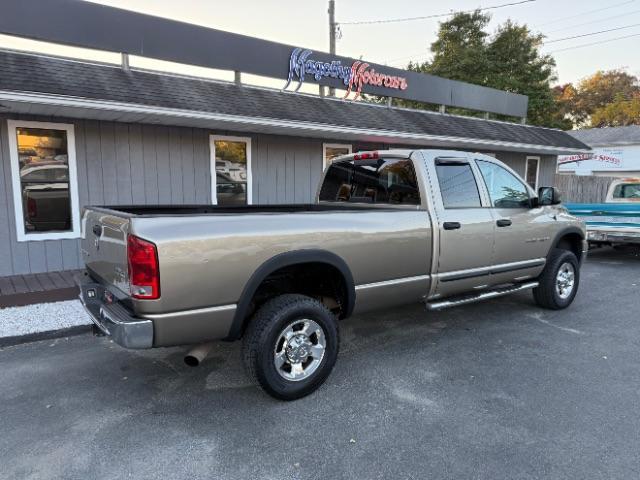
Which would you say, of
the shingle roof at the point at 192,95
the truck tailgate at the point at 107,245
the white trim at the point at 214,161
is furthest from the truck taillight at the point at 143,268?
the white trim at the point at 214,161

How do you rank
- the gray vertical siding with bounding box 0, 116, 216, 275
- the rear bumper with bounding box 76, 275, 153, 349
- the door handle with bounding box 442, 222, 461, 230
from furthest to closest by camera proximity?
1. the gray vertical siding with bounding box 0, 116, 216, 275
2. the door handle with bounding box 442, 222, 461, 230
3. the rear bumper with bounding box 76, 275, 153, 349

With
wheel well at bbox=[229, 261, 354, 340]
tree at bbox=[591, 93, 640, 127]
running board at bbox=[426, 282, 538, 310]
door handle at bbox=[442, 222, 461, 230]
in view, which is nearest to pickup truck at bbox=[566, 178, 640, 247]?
running board at bbox=[426, 282, 538, 310]

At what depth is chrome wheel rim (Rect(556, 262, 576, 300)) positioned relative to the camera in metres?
5.73

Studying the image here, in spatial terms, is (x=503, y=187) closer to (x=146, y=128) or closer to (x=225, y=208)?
(x=225, y=208)

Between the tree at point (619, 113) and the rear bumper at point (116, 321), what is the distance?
52.7 metres

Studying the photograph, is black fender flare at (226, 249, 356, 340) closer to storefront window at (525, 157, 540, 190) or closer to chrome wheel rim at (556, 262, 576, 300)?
chrome wheel rim at (556, 262, 576, 300)

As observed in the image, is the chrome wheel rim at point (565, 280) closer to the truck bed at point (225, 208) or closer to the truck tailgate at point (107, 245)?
the truck bed at point (225, 208)

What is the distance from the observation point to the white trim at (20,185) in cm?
686

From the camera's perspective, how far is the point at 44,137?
7.12 meters

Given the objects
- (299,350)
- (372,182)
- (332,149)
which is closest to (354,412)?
(299,350)

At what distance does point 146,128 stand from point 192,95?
1067mm

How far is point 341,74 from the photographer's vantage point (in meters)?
10.6

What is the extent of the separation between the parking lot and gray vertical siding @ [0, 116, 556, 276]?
3.35m

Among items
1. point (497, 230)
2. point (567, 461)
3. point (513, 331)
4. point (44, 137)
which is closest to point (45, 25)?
point (44, 137)
